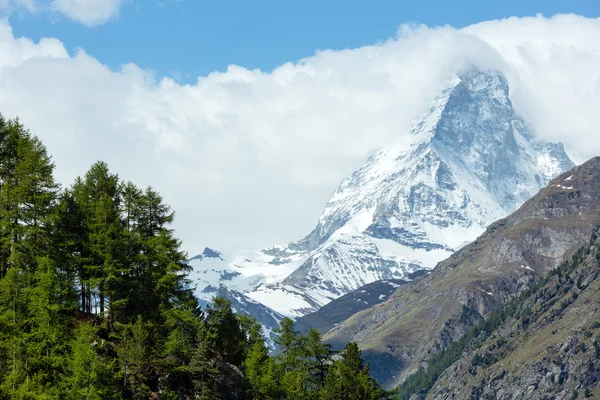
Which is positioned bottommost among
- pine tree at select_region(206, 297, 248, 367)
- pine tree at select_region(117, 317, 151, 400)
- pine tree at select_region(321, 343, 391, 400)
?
pine tree at select_region(321, 343, 391, 400)

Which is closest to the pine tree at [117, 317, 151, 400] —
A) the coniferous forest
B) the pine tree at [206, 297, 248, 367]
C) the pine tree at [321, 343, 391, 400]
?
the coniferous forest

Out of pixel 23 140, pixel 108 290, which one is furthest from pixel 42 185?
pixel 108 290

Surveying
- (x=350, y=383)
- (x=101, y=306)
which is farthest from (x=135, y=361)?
(x=350, y=383)

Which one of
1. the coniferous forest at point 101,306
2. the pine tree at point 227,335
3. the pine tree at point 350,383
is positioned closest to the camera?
the coniferous forest at point 101,306

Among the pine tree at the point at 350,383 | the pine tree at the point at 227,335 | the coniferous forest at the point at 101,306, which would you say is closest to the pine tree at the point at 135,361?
the coniferous forest at the point at 101,306

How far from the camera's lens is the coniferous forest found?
8119cm

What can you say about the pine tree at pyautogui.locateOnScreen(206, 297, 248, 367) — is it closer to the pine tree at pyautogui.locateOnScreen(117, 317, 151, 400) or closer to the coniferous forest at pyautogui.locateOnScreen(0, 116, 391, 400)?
the coniferous forest at pyautogui.locateOnScreen(0, 116, 391, 400)

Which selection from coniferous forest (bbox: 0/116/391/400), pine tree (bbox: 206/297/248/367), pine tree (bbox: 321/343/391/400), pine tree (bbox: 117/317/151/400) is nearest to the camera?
coniferous forest (bbox: 0/116/391/400)

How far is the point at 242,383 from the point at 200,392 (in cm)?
968

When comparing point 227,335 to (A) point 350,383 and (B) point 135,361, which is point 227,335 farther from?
(B) point 135,361

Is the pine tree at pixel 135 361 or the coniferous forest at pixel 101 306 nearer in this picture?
the coniferous forest at pixel 101 306

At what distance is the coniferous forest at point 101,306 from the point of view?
81.2m

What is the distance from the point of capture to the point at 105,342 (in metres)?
89.2

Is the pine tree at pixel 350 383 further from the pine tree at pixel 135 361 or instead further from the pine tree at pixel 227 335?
the pine tree at pixel 135 361
